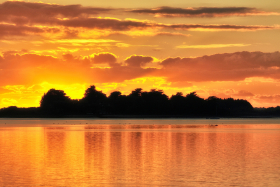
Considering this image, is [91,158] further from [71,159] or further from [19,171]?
[19,171]

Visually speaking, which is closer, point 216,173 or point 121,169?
point 216,173

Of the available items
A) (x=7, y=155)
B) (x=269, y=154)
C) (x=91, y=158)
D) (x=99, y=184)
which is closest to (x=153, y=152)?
(x=91, y=158)

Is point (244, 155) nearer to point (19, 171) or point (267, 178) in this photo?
point (267, 178)

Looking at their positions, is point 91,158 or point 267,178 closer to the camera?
point 267,178

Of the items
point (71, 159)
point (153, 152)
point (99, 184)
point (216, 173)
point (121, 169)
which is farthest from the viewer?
point (153, 152)

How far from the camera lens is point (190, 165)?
3606cm

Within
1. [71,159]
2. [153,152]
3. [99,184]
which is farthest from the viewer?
[153,152]

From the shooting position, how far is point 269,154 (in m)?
44.3

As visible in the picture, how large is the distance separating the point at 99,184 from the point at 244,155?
21.4 m

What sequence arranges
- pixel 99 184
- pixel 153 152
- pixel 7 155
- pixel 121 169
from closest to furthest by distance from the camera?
1. pixel 99 184
2. pixel 121 169
3. pixel 7 155
4. pixel 153 152

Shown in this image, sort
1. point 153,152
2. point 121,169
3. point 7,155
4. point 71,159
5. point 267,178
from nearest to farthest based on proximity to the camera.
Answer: point 267,178 < point 121,169 < point 71,159 < point 7,155 < point 153,152

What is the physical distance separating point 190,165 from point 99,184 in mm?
10991

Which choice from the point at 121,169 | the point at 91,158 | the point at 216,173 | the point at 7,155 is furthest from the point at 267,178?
the point at 7,155

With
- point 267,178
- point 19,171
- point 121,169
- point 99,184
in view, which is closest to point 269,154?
point 267,178
